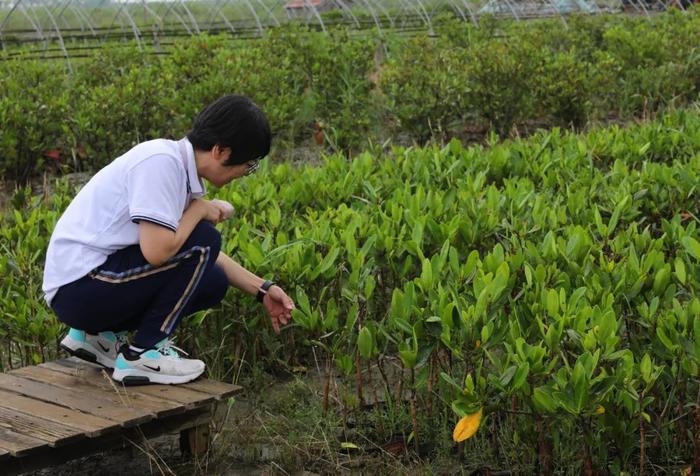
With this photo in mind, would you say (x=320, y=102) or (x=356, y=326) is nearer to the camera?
(x=356, y=326)

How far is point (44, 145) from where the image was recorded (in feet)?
24.0

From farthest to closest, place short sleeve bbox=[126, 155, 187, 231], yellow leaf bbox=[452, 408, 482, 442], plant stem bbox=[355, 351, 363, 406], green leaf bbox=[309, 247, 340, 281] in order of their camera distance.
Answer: green leaf bbox=[309, 247, 340, 281]
plant stem bbox=[355, 351, 363, 406]
short sleeve bbox=[126, 155, 187, 231]
yellow leaf bbox=[452, 408, 482, 442]

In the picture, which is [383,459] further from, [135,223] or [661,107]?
[661,107]

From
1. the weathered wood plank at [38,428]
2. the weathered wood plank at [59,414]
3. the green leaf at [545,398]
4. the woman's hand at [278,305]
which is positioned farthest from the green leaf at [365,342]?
the weathered wood plank at [38,428]

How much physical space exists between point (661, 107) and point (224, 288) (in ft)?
21.2

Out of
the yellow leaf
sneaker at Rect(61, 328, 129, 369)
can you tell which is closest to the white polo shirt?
sneaker at Rect(61, 328, 129, 369)

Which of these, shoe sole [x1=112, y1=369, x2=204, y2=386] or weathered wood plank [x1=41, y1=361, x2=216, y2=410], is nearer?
weathered wood plank [x1=41, y1=361, x2=216, y2=410]

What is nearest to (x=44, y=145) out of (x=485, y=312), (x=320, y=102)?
(x=320, y=102)

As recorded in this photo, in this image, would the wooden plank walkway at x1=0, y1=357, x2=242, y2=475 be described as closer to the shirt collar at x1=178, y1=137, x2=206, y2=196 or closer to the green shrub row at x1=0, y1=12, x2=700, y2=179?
the shirt collar at x1=178, y1=137, x2=206, y2=196

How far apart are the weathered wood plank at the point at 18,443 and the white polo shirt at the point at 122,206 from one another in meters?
0.59

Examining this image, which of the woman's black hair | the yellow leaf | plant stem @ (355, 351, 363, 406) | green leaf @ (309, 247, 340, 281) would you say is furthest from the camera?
green leaf @ (309, 247, 340, 281)

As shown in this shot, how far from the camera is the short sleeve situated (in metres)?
3.00

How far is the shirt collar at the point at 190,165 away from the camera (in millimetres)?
3154

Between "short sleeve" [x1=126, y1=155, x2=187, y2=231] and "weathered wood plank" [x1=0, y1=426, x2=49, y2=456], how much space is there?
0.73 metres
